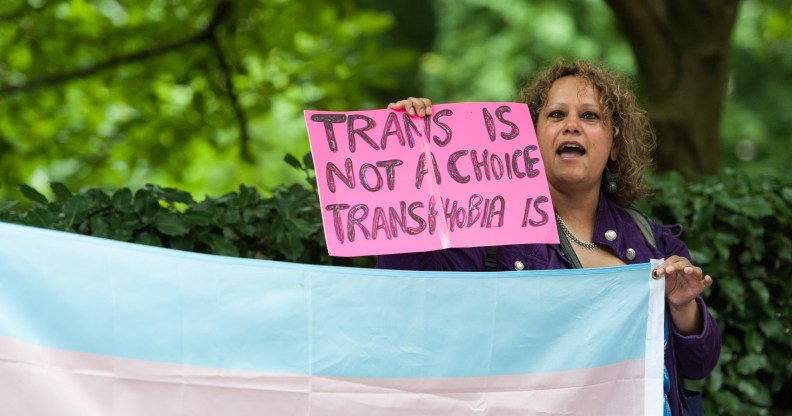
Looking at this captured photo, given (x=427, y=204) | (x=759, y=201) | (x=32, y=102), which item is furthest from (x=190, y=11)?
(x=427, y=204)

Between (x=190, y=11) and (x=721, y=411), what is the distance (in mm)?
4450

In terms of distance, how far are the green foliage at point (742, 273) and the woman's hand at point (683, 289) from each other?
1119 millimetres

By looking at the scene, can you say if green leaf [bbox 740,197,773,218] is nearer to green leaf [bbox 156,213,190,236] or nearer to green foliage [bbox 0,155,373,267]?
green foliage [bbox 0,155,373,267]

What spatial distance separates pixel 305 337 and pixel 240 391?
0.19 m

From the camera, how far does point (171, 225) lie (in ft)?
10.5

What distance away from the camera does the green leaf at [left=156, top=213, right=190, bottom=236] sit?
125 inches

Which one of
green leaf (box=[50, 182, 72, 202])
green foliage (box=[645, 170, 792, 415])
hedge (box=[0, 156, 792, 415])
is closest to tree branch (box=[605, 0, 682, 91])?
hedge (box=[0, 156, 792, 415])

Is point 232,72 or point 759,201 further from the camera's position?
point 232,72

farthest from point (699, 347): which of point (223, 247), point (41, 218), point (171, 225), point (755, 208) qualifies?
point (41, 218)

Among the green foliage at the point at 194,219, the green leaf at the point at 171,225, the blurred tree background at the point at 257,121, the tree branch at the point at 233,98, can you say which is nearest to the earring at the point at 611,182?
the blurred tree background at the point at 257,121

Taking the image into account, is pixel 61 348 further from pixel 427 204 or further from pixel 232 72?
pixel 232 72

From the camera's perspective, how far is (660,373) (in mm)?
2449

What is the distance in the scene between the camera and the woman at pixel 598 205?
99.7 inches

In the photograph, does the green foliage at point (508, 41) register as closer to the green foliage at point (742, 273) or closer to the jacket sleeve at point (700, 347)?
the green foliage at point (742, 273)
